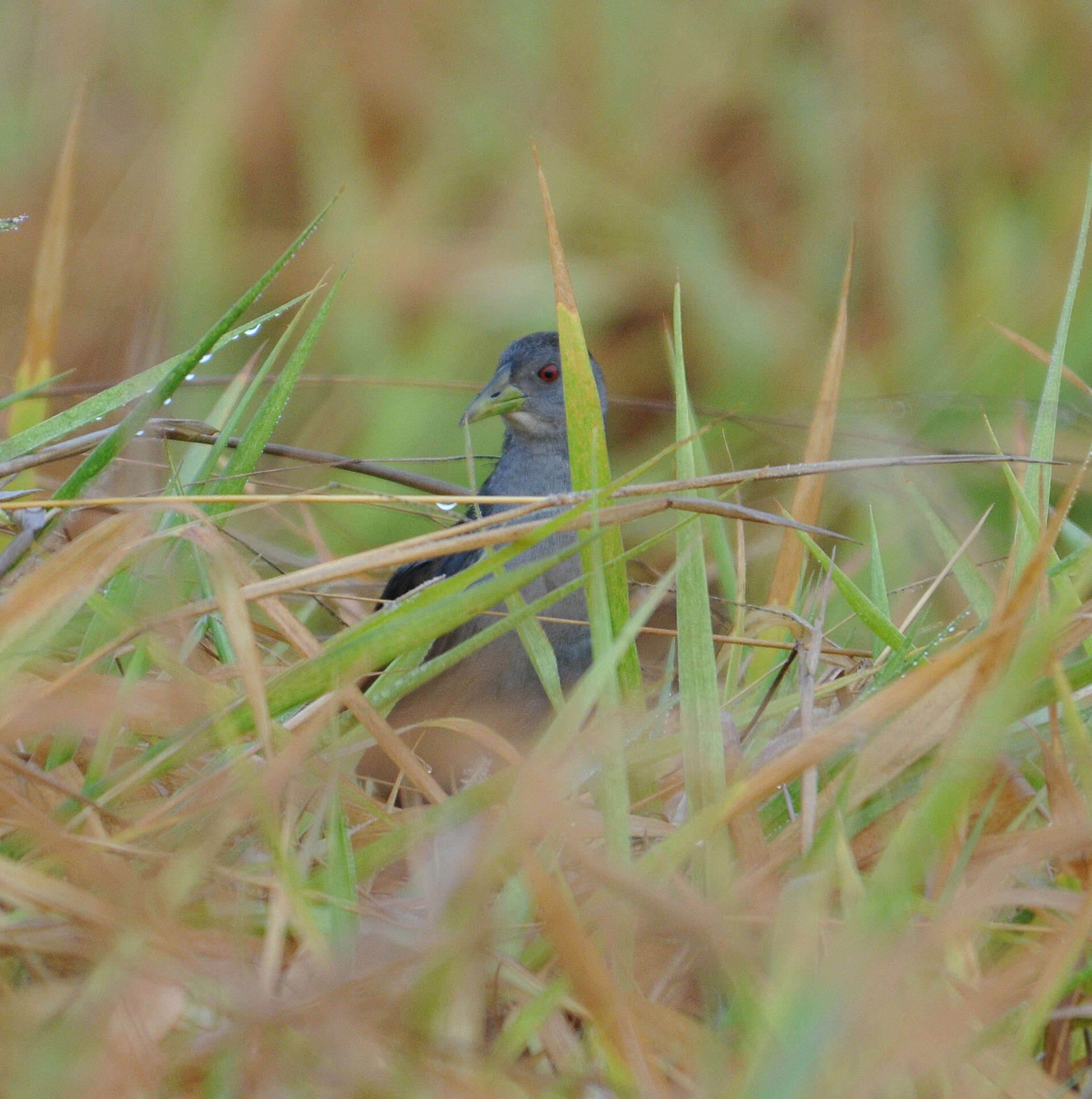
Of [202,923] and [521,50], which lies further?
[521,50]

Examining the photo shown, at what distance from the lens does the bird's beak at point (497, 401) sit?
8.69 feet

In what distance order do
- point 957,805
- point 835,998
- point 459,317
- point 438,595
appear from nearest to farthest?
1. point 835,998
2. point 957,805
3. point 438,595
4. point 459,317

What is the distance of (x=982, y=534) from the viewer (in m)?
2.94

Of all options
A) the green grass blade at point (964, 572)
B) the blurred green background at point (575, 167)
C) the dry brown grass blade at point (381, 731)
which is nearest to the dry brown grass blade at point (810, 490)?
the green grass blade at point (964, 572)

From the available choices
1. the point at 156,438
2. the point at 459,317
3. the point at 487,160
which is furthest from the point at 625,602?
the point at 487,160

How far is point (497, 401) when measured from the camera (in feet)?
8.70

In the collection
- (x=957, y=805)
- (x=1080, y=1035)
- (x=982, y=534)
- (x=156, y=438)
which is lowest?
(x=982, y=534)

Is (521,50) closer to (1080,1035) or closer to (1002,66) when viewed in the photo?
(1002,66)

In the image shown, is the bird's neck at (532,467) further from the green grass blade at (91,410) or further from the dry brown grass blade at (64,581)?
the dry brown grass blade at (64,581)

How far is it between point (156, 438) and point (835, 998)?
108 centimetres

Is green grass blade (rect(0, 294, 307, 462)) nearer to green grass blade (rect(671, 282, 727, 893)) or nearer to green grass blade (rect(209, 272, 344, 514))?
green grass blade (rect(209, 272, 344, 514))

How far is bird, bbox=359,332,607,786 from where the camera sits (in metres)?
1.96

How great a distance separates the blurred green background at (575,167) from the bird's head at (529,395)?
40.7 inches

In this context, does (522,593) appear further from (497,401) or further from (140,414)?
(140,414)
